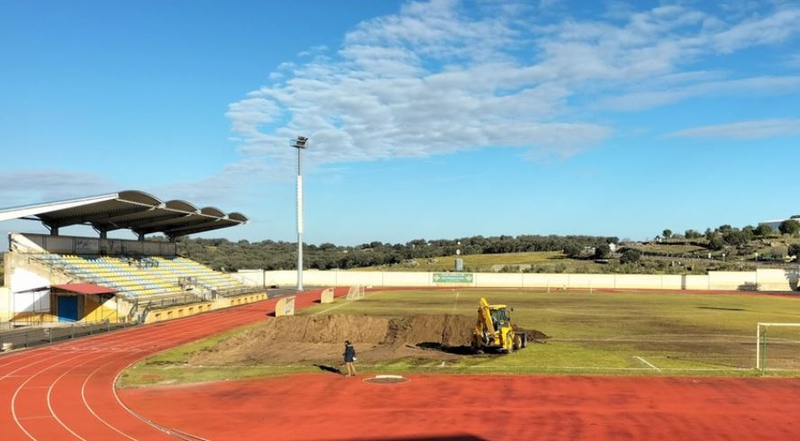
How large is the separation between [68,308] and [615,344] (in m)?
40.2

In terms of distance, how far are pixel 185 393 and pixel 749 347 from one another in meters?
29.5

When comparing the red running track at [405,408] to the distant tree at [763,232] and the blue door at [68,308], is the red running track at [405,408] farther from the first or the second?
the distant tree at [763,232]

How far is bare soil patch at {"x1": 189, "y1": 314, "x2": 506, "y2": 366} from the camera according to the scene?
30.5 meters

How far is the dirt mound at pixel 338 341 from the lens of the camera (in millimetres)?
30516

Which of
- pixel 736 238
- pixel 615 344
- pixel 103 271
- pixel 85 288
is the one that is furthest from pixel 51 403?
pixel 736 238

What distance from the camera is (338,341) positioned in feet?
117

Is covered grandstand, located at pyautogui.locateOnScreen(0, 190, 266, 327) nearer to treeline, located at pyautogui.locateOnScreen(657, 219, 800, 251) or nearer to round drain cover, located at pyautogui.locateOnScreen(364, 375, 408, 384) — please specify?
round drain cover, located at pyautogui.locateOnScreen(364, 375, 408, 384)

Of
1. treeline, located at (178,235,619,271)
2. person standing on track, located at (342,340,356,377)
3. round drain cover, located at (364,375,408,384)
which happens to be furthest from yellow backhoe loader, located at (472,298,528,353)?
treeline, located at (178,235,619,271)

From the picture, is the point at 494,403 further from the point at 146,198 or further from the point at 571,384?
the point at 146,198

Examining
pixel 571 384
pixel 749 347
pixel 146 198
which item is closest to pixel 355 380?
pixel 571 384

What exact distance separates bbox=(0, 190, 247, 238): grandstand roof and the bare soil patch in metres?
19.1

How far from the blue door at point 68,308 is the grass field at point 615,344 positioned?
15.7m

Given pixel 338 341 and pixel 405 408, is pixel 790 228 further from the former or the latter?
pixel 405 408

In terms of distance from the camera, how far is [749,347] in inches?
1262
